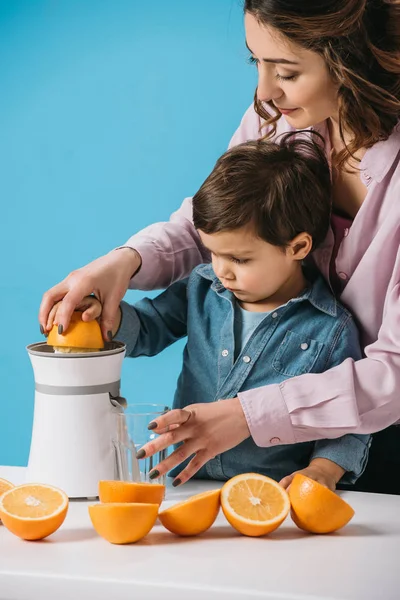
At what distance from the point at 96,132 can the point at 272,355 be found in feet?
8.09

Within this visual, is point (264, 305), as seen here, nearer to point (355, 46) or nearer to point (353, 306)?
point (353, 306)

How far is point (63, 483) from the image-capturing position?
137cm

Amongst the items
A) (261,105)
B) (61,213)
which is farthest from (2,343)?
(261,105)

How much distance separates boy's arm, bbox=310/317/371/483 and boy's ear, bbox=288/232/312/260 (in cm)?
13

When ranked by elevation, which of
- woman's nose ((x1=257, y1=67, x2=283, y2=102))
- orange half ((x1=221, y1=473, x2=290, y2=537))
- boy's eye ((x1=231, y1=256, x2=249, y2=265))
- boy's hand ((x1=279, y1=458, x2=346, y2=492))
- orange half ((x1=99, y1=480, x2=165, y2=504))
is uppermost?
woman's nose ((x1=257, y1=67, x2=283, y2=102))

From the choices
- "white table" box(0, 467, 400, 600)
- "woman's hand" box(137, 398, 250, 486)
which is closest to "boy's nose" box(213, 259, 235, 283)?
"woman's hand" box(137, 398, 250, 486)

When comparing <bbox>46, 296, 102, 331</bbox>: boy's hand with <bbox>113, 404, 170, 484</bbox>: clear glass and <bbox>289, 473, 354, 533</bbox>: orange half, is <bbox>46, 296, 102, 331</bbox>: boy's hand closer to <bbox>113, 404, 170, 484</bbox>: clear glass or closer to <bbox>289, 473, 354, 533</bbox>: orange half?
<bbox>113, 404, 170, 484</bbox>: clear glass

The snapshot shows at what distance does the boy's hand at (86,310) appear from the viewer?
55.7 inches

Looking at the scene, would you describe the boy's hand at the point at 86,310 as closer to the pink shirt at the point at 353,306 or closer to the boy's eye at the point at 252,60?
the pink shirt at the point at 353,306

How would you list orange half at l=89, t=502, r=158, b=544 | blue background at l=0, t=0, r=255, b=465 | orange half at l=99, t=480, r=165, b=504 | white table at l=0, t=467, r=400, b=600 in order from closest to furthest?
1. white table at l=0, t=467, r=400, b=600
2. orange half at l=89, t=502, r=158, b=544
3. orange half at l=99, t=480, r=165, b=504
4. blue background at l=0, t=0, r=255, b=465

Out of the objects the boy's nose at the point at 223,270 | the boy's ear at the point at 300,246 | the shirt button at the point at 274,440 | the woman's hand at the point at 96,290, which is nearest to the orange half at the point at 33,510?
the woman's hand at the point at 96,290

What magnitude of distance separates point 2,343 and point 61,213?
58 cm

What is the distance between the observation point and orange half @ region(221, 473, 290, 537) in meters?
1.21

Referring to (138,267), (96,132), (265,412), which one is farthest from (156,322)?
(96,132)
